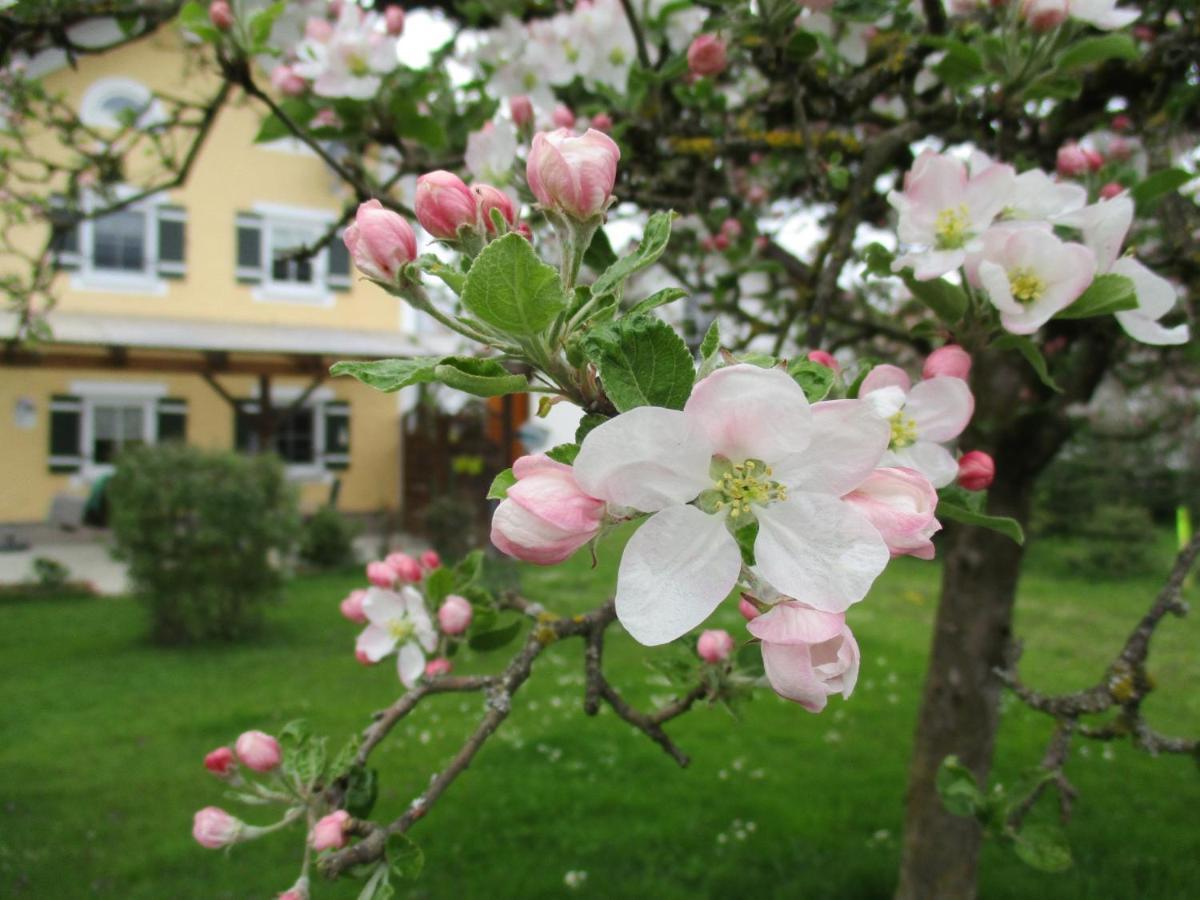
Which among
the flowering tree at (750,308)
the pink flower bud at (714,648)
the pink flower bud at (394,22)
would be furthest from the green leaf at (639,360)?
the pink flower bud at (394,22)

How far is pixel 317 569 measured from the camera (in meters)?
10.4

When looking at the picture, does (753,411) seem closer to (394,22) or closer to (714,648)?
(714,648)

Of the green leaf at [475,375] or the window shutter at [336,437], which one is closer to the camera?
the green leaf at [475,375]

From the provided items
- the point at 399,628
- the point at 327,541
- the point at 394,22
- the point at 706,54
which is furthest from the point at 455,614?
the point at 327,541

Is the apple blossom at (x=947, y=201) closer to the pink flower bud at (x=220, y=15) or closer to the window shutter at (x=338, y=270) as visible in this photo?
the pink flower bud at (x=220, y=15)

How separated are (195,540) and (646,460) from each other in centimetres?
704

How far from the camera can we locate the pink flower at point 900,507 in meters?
0.60

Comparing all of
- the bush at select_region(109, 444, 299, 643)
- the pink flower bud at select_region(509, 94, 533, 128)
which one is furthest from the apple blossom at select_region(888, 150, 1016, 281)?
the bush at select_region(109, 444, 299, 643)

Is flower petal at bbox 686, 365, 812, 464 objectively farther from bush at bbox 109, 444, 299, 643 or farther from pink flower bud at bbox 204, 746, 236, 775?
bush at bbox 109, 444, 299, 643

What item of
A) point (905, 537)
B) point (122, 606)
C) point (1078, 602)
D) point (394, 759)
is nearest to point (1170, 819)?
point (394, 759)

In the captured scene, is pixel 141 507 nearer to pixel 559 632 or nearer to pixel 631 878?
pixel 631 878

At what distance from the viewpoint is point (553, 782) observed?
4262 millimetres

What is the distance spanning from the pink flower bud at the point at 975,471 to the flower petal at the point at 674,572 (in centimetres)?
41

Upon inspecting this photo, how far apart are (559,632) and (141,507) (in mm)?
6669
